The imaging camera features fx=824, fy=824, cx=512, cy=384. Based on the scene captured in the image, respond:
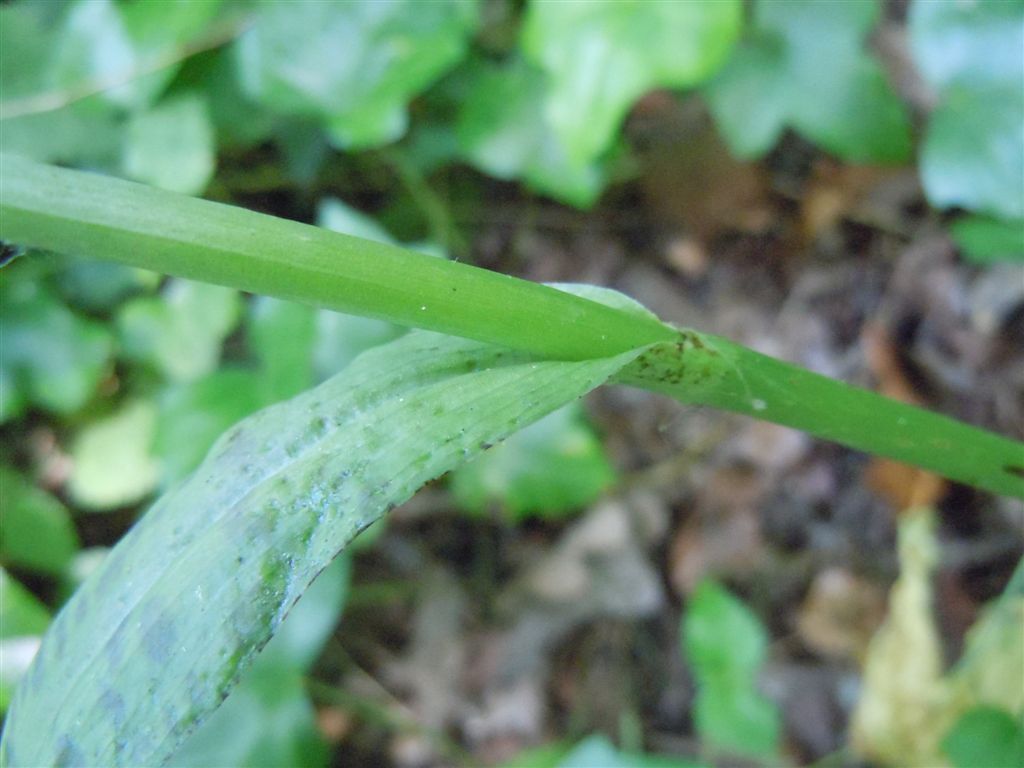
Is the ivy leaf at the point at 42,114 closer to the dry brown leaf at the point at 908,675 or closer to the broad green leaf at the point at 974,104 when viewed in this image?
Result: the broad green leaf at the point at 974,104

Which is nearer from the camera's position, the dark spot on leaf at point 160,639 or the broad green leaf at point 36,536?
the dark spot on leaf at point 160,639

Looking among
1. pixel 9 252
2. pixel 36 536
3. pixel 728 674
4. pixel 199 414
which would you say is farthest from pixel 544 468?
pixel 9 252

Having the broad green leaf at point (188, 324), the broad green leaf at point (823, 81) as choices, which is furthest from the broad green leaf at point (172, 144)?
the broad green leaf at point (823, 81)

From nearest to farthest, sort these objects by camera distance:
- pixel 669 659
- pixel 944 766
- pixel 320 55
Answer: pixel 944 766, pixel 320 55, pixel 669 659

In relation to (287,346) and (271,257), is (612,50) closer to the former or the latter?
(287,346)

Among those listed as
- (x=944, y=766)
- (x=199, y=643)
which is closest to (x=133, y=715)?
(x=199, y=643)

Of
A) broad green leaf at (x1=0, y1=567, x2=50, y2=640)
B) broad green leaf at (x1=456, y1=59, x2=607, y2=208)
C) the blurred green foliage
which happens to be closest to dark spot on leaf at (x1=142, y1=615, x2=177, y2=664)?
the blurred green foliage

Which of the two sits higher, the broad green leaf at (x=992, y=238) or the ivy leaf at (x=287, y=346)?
the broad green leaf at (x=992, y=238)

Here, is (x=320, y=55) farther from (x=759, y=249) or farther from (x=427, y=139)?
(x=759, y=249)
